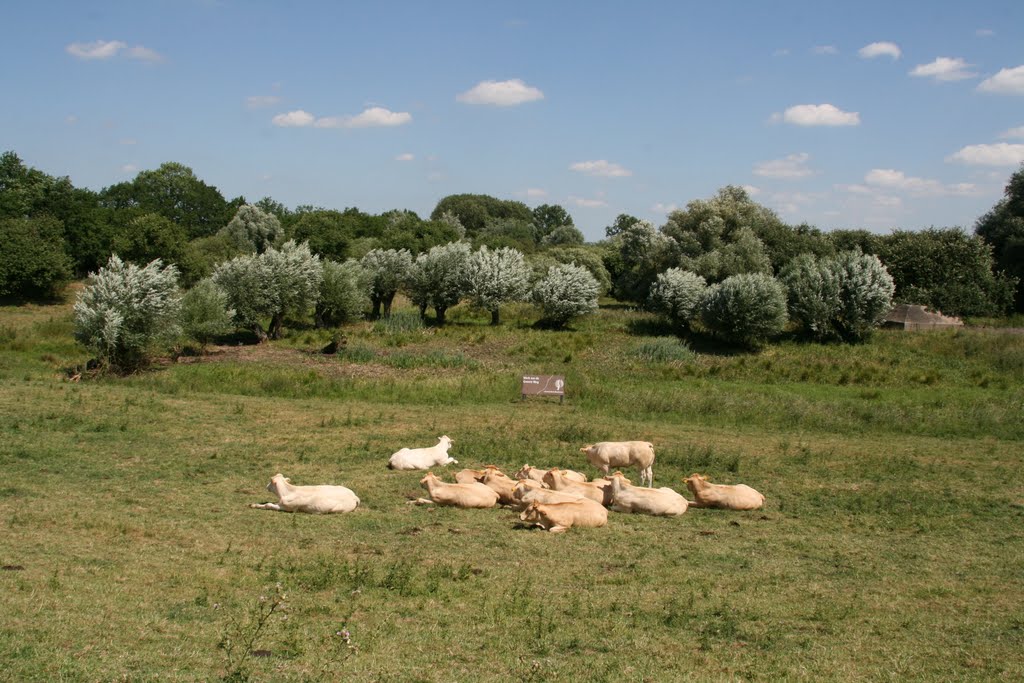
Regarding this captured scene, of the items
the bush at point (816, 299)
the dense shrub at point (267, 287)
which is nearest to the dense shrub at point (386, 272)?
the dense shrub at point (267, 287)

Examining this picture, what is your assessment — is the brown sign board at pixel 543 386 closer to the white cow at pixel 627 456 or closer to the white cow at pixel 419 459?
the white cow at pixel 419 459

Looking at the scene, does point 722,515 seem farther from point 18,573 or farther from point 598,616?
point 18,573

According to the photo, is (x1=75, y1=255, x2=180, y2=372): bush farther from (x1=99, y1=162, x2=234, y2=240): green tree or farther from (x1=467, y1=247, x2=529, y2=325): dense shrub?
(x1=99, y1=162, x2=234, y2=240): green tree

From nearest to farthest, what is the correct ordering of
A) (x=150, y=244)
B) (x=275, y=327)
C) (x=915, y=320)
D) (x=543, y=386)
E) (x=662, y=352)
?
1. (x=543, y=386)
2. (x=662, y=352)
3. (x=275, y=327)
4. (x=915, y=320)
5. (x=150, y=244)

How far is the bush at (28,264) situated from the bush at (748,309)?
38628 mm

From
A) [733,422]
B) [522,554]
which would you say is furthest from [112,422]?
[733,422]

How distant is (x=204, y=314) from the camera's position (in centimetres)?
3778

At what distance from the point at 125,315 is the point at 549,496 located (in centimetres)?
2211

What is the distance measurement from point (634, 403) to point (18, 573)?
63.3ft

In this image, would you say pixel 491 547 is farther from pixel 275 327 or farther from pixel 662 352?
pixel 275 327

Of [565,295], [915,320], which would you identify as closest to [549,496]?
[565,295]

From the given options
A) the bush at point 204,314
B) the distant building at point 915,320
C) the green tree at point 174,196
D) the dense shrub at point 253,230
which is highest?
the green tree at point 174,196

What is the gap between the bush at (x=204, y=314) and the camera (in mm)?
37219

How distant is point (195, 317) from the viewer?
3741 centimetres
